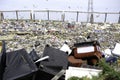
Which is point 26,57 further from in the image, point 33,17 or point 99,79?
point 33,17

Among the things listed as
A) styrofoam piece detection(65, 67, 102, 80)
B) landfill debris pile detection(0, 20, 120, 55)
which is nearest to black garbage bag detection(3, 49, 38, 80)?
styrofoam piece detection(65, 67, 102, 80)

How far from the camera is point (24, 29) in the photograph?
38.2 feet

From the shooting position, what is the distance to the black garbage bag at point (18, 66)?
176 inches

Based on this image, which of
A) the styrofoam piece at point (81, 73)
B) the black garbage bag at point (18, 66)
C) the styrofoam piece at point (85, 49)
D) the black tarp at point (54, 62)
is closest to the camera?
the styrofoam piece at point (81, 73)

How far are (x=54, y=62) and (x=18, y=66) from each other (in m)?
0.79

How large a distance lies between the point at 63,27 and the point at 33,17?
4015 millimetres

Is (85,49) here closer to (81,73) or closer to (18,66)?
(81,73)

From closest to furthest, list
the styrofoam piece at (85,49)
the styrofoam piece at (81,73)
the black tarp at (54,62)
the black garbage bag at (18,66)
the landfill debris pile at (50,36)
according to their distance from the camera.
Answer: the styrofoam piece at (81,73) < the black garbage bag at (18,66) < the black tarp at (54,62) < the styrofoam piece at (85,49) < the landfill debris pile at (50,36)

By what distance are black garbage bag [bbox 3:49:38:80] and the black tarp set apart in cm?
33

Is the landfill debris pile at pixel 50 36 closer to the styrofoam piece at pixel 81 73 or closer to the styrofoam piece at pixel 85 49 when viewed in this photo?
the styrofoam piece at pixel 85 49

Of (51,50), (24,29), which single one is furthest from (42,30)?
(51,50)

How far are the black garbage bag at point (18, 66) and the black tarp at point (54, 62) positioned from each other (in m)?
0.33

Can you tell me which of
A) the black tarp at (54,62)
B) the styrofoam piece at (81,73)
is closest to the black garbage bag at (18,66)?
the black tarp at (54,62)

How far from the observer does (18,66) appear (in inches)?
184
